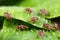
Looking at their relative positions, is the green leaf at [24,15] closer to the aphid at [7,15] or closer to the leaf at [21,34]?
the aphid at [7,15]

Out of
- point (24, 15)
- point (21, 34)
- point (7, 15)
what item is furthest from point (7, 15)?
point (21, 34)

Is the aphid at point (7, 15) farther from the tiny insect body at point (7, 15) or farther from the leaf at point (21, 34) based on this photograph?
the leaf at point (21, 34)

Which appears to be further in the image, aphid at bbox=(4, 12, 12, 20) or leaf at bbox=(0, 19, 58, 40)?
aphid at bbox=(4, 12, 12, 20)

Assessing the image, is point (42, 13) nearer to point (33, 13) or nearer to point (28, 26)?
point (33, 13)

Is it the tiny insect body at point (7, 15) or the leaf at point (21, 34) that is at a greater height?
the tiny insect body at point (7, 15)

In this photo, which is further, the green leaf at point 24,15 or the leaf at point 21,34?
the green leaf at point 24,15

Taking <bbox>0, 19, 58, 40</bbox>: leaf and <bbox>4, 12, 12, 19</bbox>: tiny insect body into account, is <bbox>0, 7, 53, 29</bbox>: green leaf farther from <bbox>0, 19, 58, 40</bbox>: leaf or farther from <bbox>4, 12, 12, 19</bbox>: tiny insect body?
<bbox>0, 19, 58, 40</bbox>: leaf

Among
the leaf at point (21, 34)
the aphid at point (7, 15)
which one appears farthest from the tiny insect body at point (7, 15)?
the leaf at point (21, 34)

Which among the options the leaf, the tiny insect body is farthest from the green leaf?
the leaf

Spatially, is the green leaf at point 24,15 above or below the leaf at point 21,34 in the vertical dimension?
above

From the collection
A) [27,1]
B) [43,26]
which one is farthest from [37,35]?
[27,1]

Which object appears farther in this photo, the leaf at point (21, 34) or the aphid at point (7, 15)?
the aphid at point (7, 15)

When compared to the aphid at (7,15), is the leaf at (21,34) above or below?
below
